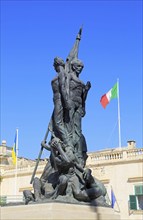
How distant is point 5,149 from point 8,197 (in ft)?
57.9

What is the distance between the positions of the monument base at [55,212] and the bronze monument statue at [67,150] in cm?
29

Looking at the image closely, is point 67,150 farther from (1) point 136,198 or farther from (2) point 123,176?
(2) point 123,176

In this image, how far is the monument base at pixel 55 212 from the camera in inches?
422

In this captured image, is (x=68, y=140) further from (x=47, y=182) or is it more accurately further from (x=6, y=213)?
(x=6, y=213)

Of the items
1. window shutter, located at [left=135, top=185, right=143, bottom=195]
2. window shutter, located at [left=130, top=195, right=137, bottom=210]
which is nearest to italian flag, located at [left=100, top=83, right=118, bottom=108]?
window shutter, located at [left=135, top=185, right=143, bottom=195]

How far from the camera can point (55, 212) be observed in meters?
10.7

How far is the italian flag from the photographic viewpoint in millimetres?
34125

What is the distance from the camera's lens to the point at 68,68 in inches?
523

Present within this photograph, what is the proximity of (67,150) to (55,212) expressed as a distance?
1.93 metres

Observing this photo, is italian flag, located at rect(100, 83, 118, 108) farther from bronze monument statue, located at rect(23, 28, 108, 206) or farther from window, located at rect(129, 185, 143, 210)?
bronze monument statue, located at rect(23, 28, 108, 206)

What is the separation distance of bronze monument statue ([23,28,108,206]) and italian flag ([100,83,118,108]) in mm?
20622

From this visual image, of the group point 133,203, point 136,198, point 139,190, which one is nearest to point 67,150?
point 139,190

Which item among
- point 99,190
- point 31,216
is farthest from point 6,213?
point 99,190

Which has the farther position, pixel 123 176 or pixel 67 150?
pixel 123 176
